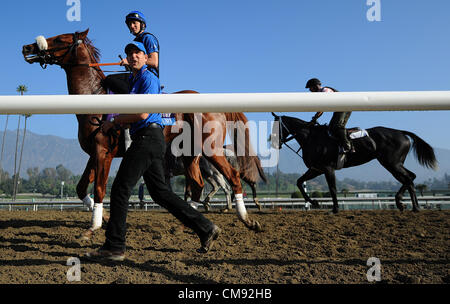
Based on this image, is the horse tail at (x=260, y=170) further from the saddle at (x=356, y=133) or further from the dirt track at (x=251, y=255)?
the dirt track at (x=251, y=255)

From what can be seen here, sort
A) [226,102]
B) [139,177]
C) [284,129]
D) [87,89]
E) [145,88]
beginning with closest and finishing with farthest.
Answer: [226,102]
[139,177]
[145,88]
[87,89]
[284,129]

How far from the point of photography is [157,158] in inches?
125

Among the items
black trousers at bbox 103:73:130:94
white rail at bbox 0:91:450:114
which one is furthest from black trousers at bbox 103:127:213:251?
black trousers at bbox 103:73:130:94

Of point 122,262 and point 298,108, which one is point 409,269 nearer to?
point 298,108

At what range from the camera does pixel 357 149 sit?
9.62 meters

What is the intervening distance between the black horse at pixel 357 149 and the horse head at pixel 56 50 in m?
6.13

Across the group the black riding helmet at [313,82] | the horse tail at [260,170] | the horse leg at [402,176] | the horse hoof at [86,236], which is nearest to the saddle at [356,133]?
the horse leg at [402,176]

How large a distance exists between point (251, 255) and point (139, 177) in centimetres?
127

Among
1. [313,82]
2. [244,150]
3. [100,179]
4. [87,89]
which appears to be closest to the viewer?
[100,179]

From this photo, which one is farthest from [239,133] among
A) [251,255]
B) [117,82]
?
[251,255]

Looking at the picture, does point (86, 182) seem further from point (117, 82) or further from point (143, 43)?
point (143, 43)

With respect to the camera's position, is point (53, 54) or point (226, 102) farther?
point (53, 54)

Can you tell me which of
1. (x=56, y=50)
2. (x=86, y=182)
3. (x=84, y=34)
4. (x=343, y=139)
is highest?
(x=84, y=34)

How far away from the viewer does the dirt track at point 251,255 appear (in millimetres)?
2545
